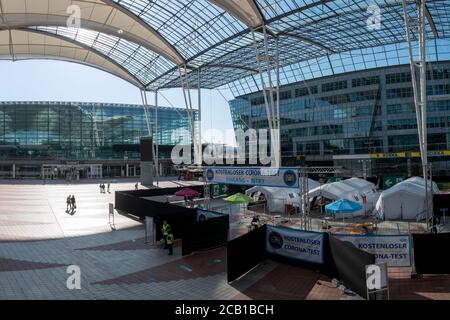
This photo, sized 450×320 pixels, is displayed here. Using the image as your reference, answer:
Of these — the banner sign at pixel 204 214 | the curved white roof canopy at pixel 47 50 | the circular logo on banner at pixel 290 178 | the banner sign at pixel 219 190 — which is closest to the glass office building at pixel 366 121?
the banner sign at pixel 219 190

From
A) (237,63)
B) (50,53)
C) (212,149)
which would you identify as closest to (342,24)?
(237,63)

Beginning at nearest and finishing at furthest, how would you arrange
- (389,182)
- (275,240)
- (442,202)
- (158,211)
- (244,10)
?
1. (275,240)
2. (158,211)
3. (442,202)
4. (244,10)
5. (389,182)

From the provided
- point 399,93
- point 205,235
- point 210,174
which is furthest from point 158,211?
point 399,93

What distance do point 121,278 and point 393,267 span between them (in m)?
10.3

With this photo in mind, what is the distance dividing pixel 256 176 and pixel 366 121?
55.0 metres

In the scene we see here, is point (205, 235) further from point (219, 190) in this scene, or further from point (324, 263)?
point (219, 190)

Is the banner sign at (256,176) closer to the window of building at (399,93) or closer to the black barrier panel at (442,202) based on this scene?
the black barrier panel at (442,202)

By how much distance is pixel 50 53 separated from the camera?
58.2 metres

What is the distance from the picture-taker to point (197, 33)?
4634 centimetres

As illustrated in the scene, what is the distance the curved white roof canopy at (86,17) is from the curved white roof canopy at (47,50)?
7.54 m

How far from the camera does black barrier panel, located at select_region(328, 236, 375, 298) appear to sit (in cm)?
1063

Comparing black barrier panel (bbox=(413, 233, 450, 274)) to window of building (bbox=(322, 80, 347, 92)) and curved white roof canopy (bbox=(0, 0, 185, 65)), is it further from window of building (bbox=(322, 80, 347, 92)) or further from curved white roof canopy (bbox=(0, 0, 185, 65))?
window of building (bbox=(322, 80, 347, 92))

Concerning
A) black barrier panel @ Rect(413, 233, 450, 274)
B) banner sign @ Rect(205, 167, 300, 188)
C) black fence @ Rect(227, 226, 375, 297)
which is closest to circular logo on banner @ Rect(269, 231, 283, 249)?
black fence @ Rect(227, 226, 375, 297)

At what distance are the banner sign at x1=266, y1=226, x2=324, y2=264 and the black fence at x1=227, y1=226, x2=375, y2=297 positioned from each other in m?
0.16
